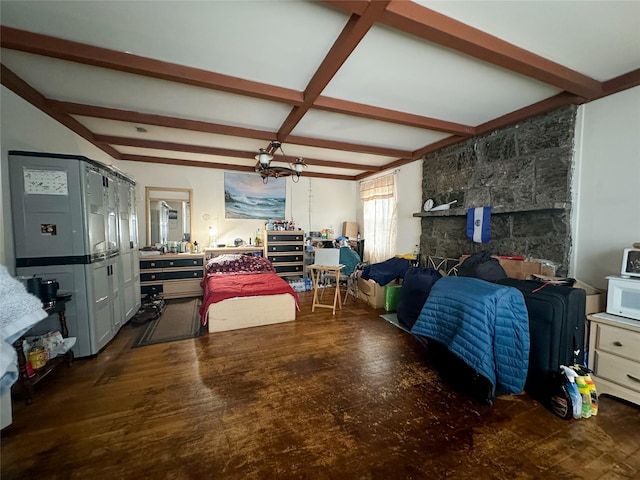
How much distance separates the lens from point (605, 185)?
235 cm

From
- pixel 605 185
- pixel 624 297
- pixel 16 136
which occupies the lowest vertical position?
pixel 624 297

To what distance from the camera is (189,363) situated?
2439 mm

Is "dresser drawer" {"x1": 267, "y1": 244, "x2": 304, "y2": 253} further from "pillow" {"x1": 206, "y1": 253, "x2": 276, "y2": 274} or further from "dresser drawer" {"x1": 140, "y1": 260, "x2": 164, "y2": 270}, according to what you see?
"dresser drawer" {"x1": 140, "y1": 260, "x2": 164, "y2": 270}

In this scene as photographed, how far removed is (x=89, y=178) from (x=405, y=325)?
4003 mm

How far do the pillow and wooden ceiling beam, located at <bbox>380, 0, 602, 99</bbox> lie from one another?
3.85 metres

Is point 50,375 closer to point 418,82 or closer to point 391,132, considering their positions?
point 418,82

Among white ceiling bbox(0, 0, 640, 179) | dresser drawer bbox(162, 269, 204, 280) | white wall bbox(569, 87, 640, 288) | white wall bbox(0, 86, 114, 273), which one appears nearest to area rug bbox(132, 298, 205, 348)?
dresser drawer bbox(162, 269, 204, 280)

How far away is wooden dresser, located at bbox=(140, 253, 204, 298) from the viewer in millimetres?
4348

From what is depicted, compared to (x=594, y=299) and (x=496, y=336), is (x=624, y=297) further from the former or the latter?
(x=496, y=336)

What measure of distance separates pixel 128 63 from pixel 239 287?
265cm

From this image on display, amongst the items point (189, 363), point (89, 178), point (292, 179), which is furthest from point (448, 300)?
point (292, 179)

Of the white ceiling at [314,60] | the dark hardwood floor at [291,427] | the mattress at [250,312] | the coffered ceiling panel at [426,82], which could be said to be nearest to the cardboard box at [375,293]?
the mattress at [250,312]

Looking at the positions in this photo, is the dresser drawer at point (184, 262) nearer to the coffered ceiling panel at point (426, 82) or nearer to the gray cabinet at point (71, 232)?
the gray cabinet at point (71, 232)

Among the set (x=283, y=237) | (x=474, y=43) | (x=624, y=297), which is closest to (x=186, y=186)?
(x=283, y=237)
